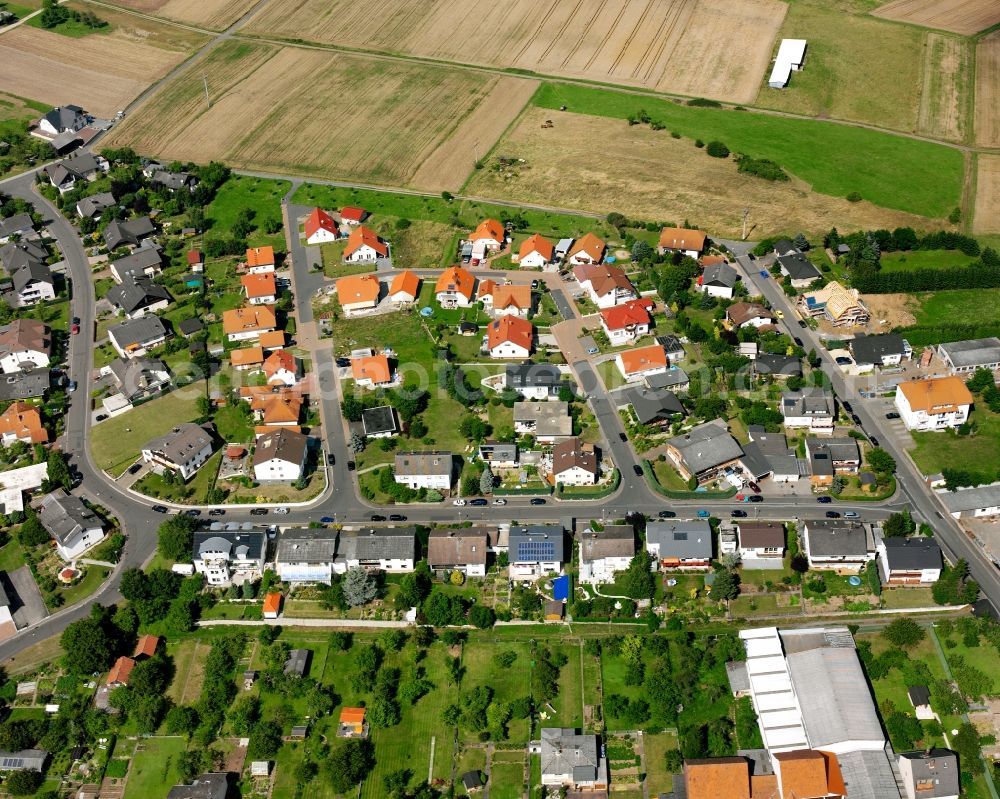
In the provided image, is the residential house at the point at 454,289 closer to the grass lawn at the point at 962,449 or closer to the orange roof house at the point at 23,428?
the orange roof house at the point at 23,428

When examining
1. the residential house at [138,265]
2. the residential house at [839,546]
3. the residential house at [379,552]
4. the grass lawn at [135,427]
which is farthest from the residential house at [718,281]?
the residential house at [138,265]

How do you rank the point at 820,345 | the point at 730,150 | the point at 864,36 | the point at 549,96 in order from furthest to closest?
the point at 864,36
the point at 549,96
the point at 730,150
the point at 820,345

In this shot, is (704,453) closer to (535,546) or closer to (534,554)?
(535,546)

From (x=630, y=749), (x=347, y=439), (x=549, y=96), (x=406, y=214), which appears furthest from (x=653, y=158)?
(x=630, y=749)

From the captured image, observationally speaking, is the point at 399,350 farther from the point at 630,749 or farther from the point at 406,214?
the point at 630,749

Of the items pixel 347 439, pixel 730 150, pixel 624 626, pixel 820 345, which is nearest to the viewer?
pixel 624 626

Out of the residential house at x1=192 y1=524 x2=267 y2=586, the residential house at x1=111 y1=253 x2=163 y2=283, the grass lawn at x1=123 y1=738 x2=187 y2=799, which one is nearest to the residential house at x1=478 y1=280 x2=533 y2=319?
the residential house at x1=192 y1=524 x2=267 y2=586
